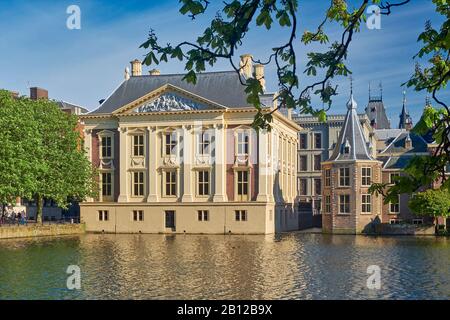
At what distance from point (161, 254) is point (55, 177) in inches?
1132

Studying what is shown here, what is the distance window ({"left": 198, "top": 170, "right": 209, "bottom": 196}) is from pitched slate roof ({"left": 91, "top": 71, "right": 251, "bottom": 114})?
802 cm

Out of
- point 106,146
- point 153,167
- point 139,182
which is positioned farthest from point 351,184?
point 106,146

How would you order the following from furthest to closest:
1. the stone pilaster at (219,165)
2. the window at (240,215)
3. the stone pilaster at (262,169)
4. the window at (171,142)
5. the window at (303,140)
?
the window at (303,140)
the window at (171,142)
the stone pilaster at (219,165)
the window at (240,215)
the stone pilaster at (262,169)

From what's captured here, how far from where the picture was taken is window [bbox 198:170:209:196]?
75.3 meters

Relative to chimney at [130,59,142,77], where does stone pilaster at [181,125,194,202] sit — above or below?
below

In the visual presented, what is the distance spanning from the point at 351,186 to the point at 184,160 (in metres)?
18.7

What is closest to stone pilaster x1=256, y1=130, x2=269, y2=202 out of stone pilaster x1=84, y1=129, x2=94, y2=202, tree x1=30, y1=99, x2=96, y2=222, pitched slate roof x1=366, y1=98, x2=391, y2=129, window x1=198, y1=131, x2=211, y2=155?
window x1=198, y1=131, x2=211, y2=155

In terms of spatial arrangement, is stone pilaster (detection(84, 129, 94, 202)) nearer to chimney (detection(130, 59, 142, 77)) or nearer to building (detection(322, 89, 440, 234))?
chimney (detection(130, 59, 142, 77))

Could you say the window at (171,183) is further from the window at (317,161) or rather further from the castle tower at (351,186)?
the window at (317,161)

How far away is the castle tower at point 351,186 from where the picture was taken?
2849 inches

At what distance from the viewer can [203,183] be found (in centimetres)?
7550

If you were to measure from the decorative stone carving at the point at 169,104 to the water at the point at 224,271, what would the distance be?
27.0 metres

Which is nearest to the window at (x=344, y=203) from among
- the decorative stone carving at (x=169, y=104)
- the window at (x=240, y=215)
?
the window at (x=240, y=215)

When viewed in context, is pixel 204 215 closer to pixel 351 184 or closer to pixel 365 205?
pixel 351 184
